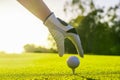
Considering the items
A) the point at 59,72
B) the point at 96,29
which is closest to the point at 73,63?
the point at 59,72

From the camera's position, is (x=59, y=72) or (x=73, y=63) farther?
(x=59, y=72)

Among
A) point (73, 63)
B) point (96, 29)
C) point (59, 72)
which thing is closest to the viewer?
point (73, 63)

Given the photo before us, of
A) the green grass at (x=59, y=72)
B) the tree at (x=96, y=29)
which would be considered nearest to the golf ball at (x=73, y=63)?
the green grass at (x=59, y=72)

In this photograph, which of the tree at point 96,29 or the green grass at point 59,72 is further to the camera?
the tree at point 96,29

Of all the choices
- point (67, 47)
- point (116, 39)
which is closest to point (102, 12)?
point (116, 39)

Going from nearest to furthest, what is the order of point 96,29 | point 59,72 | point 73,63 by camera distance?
point 73,63, point 59,72, point 96,29

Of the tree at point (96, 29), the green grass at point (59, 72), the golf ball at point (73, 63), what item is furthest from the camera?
the tree at point (96, 29)

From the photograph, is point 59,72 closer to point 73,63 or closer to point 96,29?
point 73,63

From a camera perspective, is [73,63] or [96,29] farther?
[96,29]

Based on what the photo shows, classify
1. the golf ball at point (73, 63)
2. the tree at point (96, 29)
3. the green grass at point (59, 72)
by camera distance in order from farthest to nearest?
the tree at point (96, 29), the golf ball at point (73, 63), the green grass at point (59, 72)

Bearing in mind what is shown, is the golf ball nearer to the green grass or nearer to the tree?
the green grass

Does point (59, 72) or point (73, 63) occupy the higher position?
point (73, 63)

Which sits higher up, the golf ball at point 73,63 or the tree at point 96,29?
the tree at point 96,29

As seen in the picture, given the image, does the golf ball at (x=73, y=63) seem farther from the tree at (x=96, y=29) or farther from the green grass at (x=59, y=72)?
the tree at (x=96, y=29)
